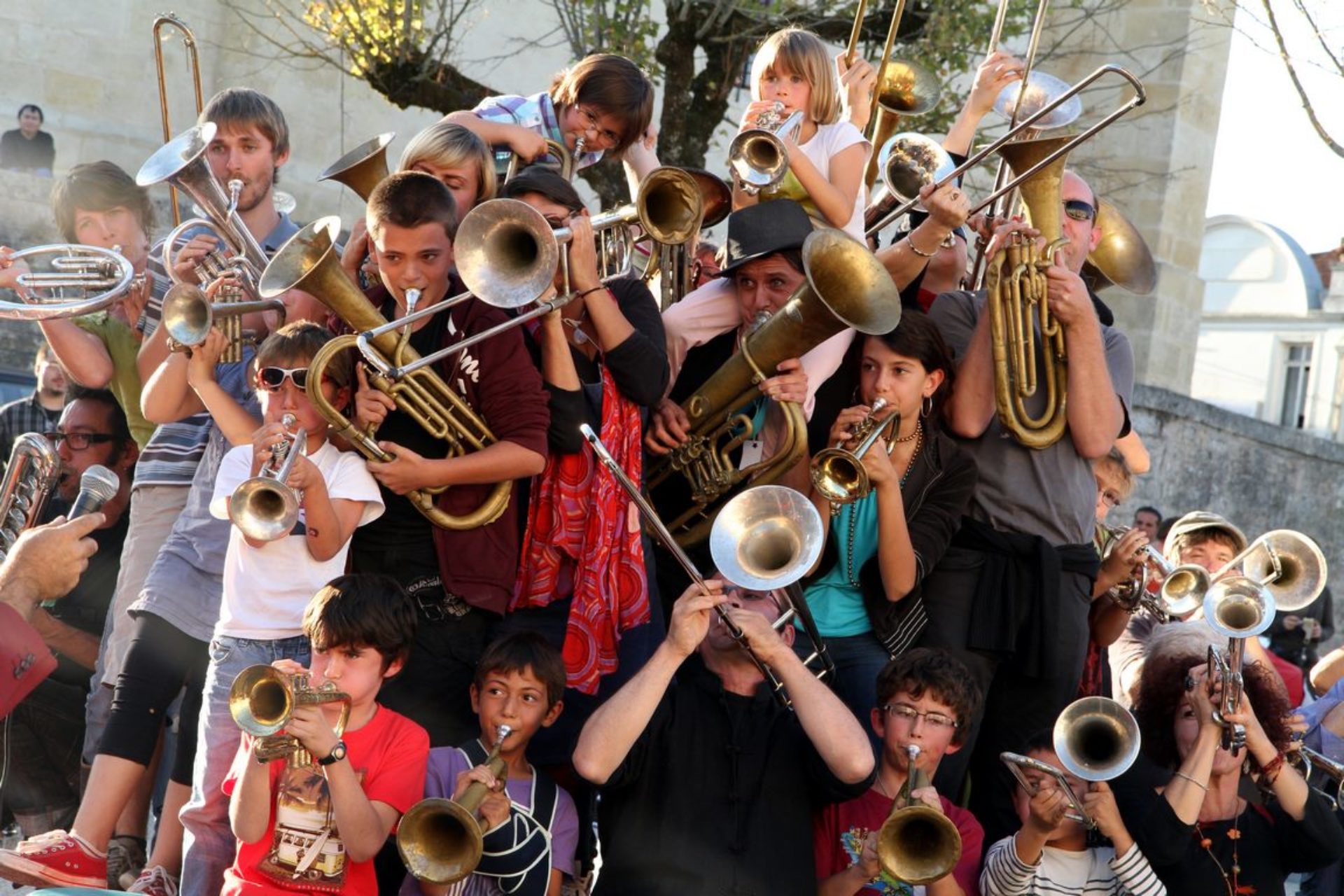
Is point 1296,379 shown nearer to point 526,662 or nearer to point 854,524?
point 854,524

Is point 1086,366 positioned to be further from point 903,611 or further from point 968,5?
point 968,5

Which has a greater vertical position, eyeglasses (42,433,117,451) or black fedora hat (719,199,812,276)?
black fedora hat (719,199,812,276)

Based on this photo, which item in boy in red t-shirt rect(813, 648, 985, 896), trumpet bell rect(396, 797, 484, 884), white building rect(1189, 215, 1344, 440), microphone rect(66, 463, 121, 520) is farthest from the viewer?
white building rect(1189, 215, 1344, 440)

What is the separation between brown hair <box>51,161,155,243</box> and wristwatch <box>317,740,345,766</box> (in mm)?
2273

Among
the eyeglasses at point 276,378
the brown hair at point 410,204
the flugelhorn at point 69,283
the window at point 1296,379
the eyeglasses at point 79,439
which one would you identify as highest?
the brown hair at point 410,204

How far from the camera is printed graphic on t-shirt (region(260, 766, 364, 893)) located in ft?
13.7

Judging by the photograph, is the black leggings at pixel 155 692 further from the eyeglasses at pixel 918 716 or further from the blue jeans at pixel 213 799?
the eyeglasses at pixel 918 716

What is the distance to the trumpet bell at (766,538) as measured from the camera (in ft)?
14.6

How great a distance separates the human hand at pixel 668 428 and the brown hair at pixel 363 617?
0.97 metres

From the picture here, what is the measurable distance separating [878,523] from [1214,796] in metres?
1.19

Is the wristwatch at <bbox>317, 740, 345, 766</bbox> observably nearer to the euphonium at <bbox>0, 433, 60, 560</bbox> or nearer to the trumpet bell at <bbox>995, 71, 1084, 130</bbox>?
the euphonium at <bbox>0, 433, 60, 560</bbox>

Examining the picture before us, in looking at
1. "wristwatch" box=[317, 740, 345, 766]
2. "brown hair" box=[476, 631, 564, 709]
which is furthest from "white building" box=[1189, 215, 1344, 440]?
"wristwatch" box=[317, 740, 345, 766]

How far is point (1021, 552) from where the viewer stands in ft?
16.5

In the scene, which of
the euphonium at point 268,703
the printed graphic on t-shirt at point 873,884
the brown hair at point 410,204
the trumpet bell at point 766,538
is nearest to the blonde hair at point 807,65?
the brown hair at point 410,204
